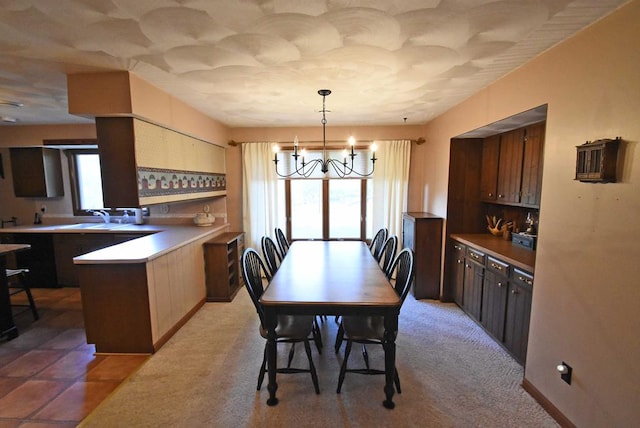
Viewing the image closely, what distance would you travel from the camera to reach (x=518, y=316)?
7.78 feet

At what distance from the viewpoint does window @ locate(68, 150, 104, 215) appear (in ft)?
14.8

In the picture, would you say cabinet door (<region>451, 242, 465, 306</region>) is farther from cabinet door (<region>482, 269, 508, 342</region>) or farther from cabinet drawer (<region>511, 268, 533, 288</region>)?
cabinet drawer (<region>511, 268, 533, 288</region>)

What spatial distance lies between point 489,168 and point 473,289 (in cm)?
147

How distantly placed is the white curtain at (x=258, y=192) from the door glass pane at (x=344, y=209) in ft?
3.08

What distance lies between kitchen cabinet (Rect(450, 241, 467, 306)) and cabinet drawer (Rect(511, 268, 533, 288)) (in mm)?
890

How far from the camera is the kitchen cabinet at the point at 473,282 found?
2984mm

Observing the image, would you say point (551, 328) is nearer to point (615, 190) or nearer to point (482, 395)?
point (482, 395)

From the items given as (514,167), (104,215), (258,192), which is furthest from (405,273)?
(104,215)

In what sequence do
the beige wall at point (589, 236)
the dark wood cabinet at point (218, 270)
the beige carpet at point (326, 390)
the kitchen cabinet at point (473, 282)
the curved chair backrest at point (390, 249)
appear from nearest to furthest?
the beige wall at point (589, 236) → the beige carpet at point (326, 390) → the curved chair backrest at point (390, 249) → the kitchen cabinet at point (473, 282) → the dark wood cabinet at point (218, 270)

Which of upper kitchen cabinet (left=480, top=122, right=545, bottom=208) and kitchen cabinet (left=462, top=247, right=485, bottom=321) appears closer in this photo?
upper kitchen cabinet (left=480, top=122, right=545, bottom=208)

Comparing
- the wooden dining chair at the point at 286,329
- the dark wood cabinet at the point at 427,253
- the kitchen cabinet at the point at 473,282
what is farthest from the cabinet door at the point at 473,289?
the wooden dining chair at the point at 286,329

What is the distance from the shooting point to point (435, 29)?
→ 5.45 feet

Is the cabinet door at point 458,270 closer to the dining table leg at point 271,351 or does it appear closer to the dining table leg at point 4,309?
the dining table leg at point 271,351

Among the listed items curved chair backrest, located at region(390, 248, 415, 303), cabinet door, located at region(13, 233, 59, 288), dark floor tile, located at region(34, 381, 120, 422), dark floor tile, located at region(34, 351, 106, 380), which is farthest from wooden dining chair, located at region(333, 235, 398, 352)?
cabinet door, located at region(13, 233, 59, 288)
